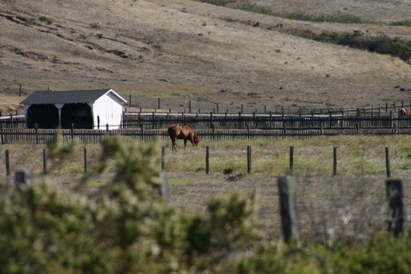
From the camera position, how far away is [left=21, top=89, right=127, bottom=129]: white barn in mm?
50906

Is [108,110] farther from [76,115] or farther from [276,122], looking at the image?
[276,122]

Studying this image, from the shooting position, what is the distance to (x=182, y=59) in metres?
89.0

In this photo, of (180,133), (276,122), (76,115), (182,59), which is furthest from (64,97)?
(182,59)

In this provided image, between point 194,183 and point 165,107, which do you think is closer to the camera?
point 194,183

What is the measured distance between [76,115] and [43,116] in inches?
94.6

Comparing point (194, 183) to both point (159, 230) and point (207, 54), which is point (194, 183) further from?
point (207, 54)

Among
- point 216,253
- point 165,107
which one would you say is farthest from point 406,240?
point 165,107

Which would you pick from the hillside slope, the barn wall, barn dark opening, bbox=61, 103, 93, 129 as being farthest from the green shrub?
→ the hillside slope

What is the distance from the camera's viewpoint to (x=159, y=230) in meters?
7.48

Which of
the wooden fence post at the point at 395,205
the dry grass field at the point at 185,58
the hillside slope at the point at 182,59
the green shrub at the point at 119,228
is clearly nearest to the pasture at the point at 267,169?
the wooden fence post at the point at 395,205

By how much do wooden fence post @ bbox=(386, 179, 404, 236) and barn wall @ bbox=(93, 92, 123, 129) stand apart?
41084mm

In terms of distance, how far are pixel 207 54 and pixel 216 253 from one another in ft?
276

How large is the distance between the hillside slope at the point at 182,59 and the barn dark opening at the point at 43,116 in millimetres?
6424

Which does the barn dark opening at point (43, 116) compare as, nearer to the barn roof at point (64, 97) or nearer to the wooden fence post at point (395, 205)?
the barn roof at point (64, 97)
